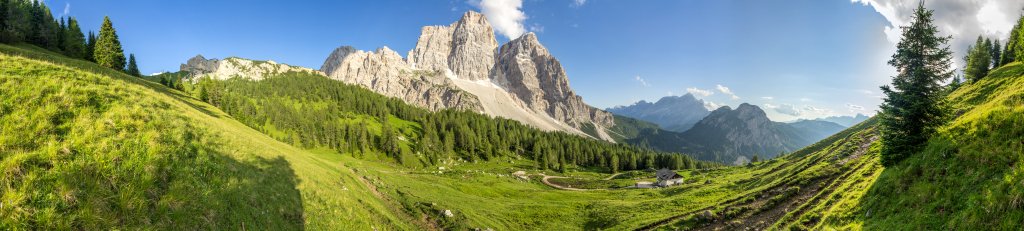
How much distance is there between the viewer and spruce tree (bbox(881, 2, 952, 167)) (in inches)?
1260

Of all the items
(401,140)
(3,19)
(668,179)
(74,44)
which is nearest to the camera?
(3,19)

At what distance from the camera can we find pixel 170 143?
54.2 feet

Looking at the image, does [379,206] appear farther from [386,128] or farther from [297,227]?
[386,128]

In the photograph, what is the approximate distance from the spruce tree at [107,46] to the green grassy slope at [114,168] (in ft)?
396

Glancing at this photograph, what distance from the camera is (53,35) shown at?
110 m

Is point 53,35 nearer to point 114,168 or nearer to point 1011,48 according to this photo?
point 114,168

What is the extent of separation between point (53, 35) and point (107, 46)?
83.4 ft

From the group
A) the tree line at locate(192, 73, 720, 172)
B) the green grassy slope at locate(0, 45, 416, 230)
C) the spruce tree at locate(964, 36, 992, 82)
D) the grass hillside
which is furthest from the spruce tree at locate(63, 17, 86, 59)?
the spruce tree at locate(964, 36, 992, 82)

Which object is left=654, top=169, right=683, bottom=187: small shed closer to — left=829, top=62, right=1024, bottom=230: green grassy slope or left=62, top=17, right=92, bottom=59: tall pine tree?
left=829, top=62, right=1024, bottom=230: green grassy slope

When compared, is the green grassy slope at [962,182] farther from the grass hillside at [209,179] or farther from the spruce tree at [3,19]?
the spruce tree at [3,19]

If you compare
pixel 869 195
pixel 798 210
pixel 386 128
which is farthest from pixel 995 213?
pixel 386 128

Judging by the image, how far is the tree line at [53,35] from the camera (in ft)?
316

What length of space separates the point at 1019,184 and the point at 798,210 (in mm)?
22073

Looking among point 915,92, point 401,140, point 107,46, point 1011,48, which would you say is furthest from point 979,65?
point 107,46
